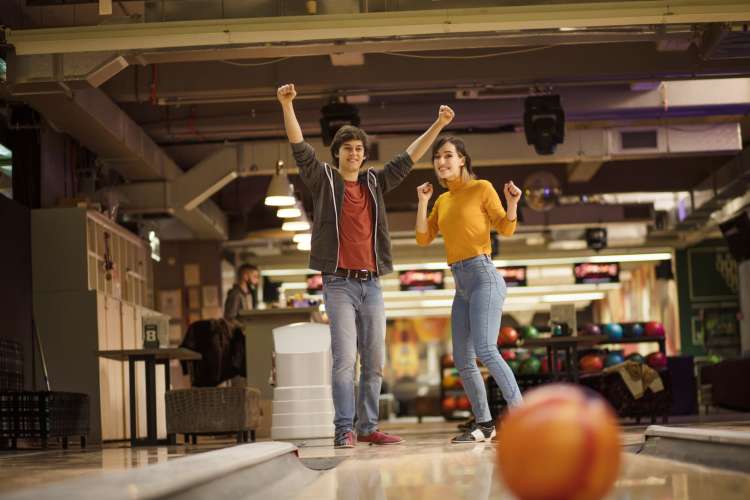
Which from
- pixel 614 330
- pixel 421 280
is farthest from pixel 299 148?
pixel 421 280

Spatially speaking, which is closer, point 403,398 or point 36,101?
point 36,101

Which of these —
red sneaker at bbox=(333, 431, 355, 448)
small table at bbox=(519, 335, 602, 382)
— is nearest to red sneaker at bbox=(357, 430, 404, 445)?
red sneaker at bbox=(333, 431, 355, 448)

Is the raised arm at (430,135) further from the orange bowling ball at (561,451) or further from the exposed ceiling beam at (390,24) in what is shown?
the orange bowling ball at (561,451)

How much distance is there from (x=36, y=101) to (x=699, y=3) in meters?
5.74

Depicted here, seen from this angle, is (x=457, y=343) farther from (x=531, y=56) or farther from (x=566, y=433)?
(x=531, y=56)

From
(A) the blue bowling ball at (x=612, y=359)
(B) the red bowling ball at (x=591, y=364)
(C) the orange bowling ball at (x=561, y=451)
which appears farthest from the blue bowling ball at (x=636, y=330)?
(C) the orange bowling ball at (x=561, y=451)

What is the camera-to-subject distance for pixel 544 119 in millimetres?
11289

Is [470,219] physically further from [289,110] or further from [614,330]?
[614,330]

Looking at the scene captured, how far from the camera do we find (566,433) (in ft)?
5.26

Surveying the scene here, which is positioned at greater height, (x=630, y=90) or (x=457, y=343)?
(x=630, y=90)

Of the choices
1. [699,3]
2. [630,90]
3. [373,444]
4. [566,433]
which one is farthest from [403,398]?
[566,433]

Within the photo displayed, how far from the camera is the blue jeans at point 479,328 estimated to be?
18.9 ft

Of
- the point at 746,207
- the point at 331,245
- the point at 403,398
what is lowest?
the point at 403,398

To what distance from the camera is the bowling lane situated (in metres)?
2.81
